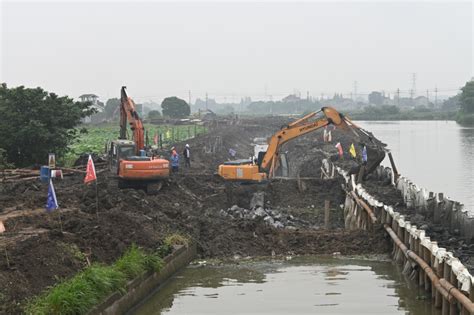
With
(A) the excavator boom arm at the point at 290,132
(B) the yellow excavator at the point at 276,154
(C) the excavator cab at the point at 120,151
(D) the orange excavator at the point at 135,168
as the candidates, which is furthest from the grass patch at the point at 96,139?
(A) the excavator boom arm at the point at 290,132

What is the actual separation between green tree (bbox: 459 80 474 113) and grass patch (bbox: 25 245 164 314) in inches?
4693

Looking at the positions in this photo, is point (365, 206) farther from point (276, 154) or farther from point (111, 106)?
point (111, 106)

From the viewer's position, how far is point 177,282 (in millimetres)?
18312

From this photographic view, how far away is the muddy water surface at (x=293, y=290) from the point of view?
15539 mm

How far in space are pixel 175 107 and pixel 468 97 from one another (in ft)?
170

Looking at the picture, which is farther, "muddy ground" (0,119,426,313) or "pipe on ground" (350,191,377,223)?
A: "pipe on ground" (350,191,377,223)

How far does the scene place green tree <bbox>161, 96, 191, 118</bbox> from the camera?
136 metres

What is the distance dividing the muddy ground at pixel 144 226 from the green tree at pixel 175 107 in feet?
338

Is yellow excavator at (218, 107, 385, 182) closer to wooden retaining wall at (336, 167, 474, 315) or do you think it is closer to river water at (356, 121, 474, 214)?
wooden retaining wall at (336, 167, 474, 315)

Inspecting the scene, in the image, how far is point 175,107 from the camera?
13638cm

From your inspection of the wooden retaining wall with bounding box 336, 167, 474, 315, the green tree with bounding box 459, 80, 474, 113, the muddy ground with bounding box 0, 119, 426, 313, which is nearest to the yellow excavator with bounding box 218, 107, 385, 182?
the muddy ground with bounding box 0, 119, 426, 313

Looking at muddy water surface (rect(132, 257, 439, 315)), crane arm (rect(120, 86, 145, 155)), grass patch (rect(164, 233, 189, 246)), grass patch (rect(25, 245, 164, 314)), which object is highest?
crane arm (rect(120, 86, 145, 155))

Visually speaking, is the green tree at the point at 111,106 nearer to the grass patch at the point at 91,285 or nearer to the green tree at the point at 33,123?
the green tree at the point at 33,123

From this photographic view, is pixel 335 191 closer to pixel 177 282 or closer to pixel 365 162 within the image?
pixel 365 162
